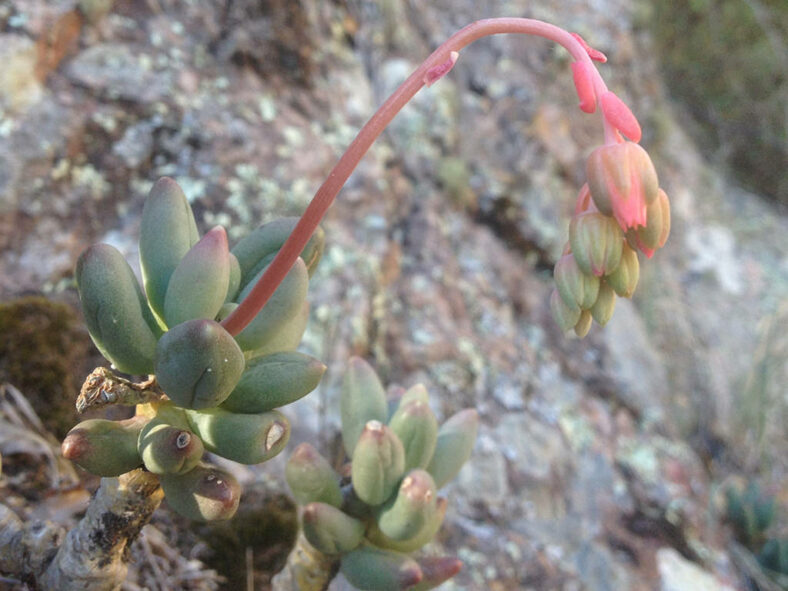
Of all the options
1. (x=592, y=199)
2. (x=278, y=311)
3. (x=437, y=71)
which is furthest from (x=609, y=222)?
(x=278, y=311)

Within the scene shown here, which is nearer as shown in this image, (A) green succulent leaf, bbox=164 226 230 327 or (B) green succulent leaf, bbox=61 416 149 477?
(B) green succulent leaf, bbox=61 416 149 477

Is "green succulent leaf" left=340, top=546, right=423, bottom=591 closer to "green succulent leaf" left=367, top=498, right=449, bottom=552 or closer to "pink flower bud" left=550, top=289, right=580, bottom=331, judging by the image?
"green succulent leaf" left=367, top=498, right=449, bottom=552

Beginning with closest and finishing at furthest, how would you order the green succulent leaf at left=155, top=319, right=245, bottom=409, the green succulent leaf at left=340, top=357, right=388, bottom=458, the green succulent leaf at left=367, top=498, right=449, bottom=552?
the green succulent leaf at left=155, top=319, right=245, bottom=409, the green succulent leaf at left=367, top=498, right=449, bottom=552, the green succulent leaf at left=340, top=357, right=388, bottom=458

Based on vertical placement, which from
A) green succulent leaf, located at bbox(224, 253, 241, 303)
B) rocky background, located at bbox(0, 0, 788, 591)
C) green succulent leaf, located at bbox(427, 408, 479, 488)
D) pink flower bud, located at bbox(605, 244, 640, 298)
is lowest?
rocky background, located at bbox(0, 0, 788, 591)

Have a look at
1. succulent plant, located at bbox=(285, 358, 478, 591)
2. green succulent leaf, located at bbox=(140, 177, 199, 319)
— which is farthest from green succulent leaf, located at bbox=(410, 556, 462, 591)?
green succulent leaf, located at bbox=(140, 177, 199, 319)

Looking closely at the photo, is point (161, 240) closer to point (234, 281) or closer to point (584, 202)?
point (234, 281)

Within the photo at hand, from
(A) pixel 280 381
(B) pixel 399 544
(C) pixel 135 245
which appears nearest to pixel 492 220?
(C) pixel 135 245
